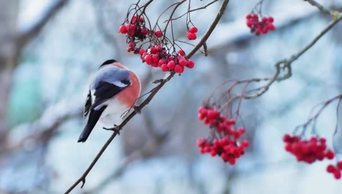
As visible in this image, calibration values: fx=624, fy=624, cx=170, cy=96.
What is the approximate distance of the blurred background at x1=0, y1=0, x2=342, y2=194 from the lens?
104 inches

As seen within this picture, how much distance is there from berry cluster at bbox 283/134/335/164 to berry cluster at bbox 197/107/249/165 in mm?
76

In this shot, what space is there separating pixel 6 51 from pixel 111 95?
80.9 inches

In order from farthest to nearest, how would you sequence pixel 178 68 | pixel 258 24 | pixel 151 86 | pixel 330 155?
pixel 151 86 → pixel 258 24 → pixel 330 155 → pixel 178 68

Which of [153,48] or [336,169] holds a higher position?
[153,48]

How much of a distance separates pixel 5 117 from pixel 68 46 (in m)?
0.68

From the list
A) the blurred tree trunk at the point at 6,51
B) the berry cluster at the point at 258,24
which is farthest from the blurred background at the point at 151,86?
the berry cluster at the point at 258,24

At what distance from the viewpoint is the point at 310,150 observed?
92 centimetres

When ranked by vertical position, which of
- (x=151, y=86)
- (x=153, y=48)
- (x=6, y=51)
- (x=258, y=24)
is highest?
(x=6, y=51)

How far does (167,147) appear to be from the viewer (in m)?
4.46

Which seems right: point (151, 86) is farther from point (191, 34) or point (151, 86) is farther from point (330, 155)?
point (191, 34)

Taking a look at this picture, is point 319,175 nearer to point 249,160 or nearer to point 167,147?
point 249,160

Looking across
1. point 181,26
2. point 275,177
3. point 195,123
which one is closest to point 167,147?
point 275,177

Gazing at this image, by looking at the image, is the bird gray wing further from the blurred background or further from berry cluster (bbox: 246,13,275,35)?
the blurred background

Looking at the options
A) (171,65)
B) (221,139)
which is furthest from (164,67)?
(221,139)
